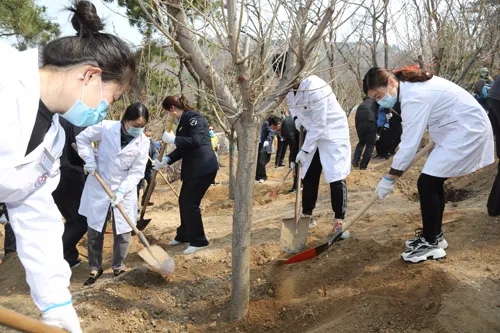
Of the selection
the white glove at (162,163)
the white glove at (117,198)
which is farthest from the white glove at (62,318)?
the white glove at (162,163)

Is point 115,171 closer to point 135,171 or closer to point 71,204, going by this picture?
point 135,171

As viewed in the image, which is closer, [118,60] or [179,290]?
[118,60]

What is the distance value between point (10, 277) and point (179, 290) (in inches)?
79.3

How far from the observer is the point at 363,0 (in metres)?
2.65

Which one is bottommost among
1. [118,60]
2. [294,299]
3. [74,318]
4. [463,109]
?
[294,299]

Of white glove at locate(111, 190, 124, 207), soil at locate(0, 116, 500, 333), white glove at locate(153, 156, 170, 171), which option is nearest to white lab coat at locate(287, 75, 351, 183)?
soil at locate(0, 116, 500, 333)

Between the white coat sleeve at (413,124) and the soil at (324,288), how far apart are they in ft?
2.74

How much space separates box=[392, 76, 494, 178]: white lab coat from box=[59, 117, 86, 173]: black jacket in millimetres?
3143

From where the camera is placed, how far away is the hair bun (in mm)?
1847

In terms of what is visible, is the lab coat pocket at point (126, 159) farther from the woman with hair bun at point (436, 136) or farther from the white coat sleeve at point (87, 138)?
the woman with hair bun at point (436, 136)

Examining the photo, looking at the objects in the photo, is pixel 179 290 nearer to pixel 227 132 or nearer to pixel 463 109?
pixel 463 109

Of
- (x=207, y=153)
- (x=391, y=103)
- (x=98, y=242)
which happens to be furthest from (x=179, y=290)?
(x=391, y=103)

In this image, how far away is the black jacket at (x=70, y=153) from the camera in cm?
465

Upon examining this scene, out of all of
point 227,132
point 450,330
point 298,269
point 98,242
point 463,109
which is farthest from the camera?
point 227,132
